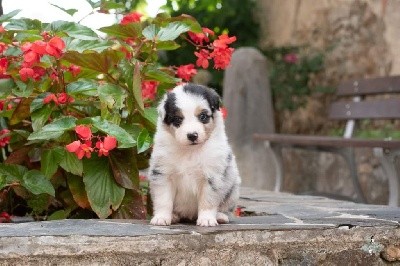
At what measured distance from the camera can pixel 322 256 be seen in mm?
2857

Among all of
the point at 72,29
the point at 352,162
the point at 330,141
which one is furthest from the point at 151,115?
the point at 352,162

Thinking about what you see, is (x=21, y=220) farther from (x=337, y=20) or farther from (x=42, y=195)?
(x=337, y=20)

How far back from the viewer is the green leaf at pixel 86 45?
3.19 m

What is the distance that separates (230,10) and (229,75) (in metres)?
1.90

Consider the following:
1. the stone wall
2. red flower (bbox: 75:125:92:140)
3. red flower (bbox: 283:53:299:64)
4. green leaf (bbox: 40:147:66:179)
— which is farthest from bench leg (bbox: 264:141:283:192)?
red flower (bbox: 75:125:92:140)

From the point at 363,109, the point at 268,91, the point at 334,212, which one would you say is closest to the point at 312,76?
the point at 268,91

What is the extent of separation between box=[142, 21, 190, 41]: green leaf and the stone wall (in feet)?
15.6

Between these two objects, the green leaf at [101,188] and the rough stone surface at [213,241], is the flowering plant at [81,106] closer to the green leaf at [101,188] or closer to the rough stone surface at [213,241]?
the green leaf at [101,188]

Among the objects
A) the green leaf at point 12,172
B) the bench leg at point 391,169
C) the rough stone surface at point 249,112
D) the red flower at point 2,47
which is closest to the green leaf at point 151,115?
the green leaf at point 12,172

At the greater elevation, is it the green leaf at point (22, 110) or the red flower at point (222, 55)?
the red flower at point (222, 55)

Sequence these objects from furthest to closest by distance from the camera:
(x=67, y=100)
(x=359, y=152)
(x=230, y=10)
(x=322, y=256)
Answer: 1. (x=230, y=10)
2. (x=359, y=152)
3. (x=67, y=100)
4. (x=322, y=256)

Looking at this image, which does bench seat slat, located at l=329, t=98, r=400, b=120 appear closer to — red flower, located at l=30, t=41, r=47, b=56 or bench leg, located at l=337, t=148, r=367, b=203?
bench leg, located at l=337, t=148, r=367, b=203

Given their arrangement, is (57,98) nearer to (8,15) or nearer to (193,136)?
(8,15)

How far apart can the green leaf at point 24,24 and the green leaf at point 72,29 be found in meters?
0.07
